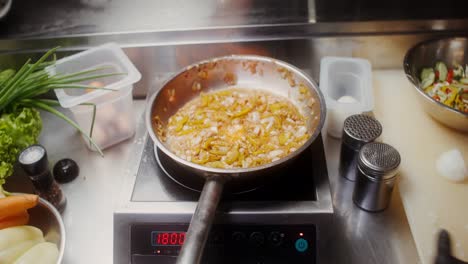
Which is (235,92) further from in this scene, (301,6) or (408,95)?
(408,95)

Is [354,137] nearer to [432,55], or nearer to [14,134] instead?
[432,55]

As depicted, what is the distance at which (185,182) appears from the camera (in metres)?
1.07

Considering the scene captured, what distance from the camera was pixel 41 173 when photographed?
1.08m

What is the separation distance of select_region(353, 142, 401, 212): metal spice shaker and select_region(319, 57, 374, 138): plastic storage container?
192mm

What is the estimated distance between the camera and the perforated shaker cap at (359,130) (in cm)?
111

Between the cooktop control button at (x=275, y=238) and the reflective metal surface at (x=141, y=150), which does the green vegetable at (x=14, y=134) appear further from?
the cooktop control button at (x=275, y=238)

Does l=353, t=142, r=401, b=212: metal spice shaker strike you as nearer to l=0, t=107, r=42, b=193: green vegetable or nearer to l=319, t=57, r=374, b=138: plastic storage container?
l=319, t=57, r=374, b=138: plastic storage container

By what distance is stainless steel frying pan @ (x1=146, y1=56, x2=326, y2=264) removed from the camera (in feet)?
3.20

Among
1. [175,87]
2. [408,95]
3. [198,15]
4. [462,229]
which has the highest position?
[198,15]

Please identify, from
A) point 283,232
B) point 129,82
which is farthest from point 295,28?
point 283,232

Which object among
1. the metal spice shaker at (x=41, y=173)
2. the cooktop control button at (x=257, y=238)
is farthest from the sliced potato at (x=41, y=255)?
the cooktop control button at (x=257, y=238)

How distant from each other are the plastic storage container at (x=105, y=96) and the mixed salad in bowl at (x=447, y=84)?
0.87 m

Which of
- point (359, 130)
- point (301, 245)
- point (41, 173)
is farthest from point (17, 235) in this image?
point (359, 130)

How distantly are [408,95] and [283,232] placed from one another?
68 cm
